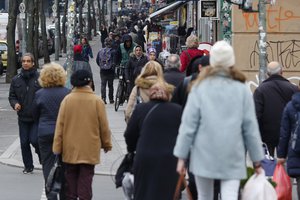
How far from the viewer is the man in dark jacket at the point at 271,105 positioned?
496 inches

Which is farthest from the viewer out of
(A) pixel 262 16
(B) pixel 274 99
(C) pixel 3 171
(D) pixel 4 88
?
(D) pixel 4 88

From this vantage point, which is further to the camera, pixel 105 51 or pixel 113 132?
pixel 105 51

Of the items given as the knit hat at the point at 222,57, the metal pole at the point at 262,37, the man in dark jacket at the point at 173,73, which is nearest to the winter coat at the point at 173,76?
the man in dark jacket at the point at 173,73

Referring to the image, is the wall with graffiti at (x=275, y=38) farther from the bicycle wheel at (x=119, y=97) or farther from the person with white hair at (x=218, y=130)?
the person with white hair at (x=218, y=130)

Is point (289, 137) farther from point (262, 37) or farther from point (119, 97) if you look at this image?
point (119, 97)

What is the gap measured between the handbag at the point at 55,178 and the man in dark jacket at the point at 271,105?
264cm

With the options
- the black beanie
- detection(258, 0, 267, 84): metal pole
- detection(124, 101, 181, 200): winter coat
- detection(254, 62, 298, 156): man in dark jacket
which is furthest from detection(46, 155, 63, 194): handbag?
detection(258, 0, 267, 84): metal pole

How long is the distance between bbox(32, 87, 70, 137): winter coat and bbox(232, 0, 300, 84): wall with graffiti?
8.41 metres

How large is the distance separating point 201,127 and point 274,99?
14.8 ft

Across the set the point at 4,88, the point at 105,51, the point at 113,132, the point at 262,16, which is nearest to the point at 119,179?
the point at 262,16

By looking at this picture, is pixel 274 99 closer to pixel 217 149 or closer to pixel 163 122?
pixel 163 122

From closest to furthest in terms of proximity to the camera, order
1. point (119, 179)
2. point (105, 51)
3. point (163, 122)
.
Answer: point (163, 122) < point (119, 179) < point (105, 51)

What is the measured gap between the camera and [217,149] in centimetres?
823

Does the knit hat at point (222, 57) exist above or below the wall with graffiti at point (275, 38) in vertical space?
above
